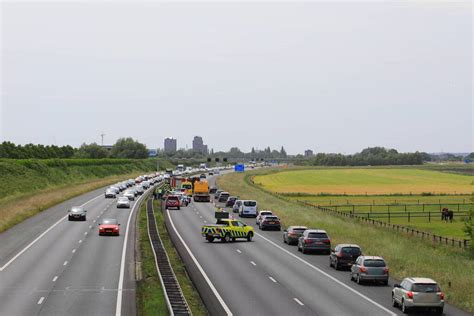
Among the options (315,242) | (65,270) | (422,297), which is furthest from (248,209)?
(422,297)

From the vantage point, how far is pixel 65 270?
39.9 metres

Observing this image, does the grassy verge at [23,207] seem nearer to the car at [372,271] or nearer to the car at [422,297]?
the car at [372,271]

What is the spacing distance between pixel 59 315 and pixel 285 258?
20867mm

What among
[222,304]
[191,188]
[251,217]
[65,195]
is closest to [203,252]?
[222,304]

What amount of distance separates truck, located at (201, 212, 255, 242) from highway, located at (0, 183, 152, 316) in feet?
18.2

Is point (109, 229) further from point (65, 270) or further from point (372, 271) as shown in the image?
point (372, 271)

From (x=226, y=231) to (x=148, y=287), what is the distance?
2159cm

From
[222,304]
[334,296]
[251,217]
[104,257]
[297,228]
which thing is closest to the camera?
[222,304]

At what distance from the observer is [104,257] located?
149 feet

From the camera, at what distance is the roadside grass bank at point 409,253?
115 feet

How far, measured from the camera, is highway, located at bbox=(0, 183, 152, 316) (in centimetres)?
3019

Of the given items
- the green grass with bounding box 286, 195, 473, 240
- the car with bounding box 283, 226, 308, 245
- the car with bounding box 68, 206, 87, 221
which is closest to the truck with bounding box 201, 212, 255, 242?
the car with bounding box 283, 226, 308, 245

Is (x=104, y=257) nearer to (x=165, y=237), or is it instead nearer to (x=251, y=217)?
(x=165, y=237)

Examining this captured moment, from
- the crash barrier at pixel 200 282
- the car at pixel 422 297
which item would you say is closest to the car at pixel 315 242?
the crash barrier at pixel 200 282
